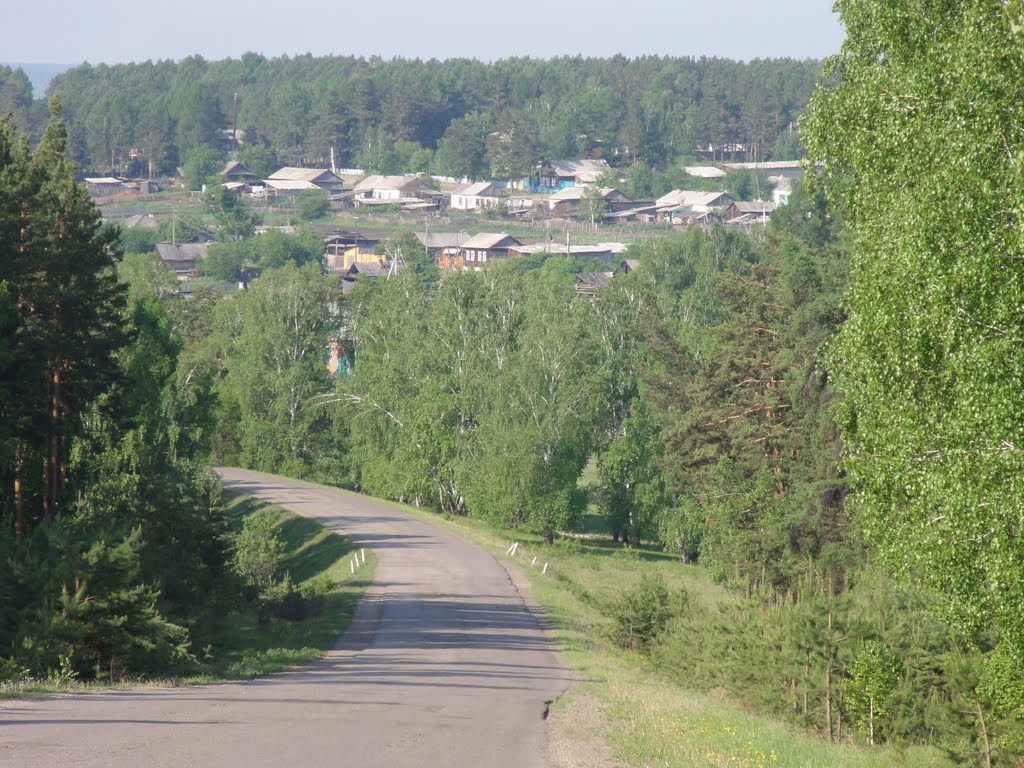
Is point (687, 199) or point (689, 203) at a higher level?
point (687, 199)

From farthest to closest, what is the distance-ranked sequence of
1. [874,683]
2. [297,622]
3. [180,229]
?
[180,229] → [297,622] → [874,683]

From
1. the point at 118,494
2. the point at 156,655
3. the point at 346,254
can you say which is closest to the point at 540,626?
the point at 118,494

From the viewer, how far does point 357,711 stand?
17438 mm

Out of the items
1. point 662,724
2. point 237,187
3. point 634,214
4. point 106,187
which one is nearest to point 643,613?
point 662,724

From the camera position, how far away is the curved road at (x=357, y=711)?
13680 millimetres

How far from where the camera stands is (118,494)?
29.0 m

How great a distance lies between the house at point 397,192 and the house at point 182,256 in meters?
46.7

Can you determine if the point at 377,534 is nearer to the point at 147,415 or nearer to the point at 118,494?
the point at 147,415

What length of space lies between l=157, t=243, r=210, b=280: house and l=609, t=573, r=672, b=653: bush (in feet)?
356

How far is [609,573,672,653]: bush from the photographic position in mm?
30031

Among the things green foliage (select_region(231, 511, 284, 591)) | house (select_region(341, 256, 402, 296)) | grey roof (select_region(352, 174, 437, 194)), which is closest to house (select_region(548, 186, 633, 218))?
grey roof (select_region(352, 174, 437, 194))

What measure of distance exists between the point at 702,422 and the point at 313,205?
136800 mm

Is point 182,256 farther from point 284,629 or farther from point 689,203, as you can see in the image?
point 284,629

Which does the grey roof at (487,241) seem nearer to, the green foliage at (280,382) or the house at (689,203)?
the house at (689,203)
